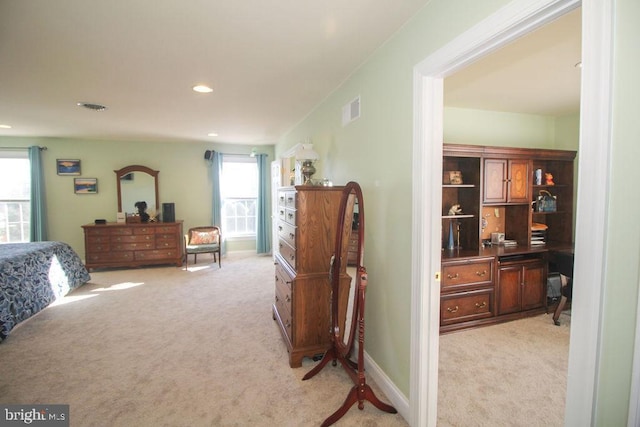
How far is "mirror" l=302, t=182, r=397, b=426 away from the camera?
73.1 inches

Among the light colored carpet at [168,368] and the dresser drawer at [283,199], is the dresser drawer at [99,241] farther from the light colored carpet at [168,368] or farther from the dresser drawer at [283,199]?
the dresser drawer at [283,199]

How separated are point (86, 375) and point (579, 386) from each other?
2.99 m

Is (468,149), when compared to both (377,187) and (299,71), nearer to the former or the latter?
(377,187)

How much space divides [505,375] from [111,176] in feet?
22.0

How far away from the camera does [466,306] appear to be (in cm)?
300

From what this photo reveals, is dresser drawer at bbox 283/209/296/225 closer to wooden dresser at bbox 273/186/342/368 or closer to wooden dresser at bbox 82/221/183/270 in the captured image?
wooden dresser at bbox 273/186/342/368

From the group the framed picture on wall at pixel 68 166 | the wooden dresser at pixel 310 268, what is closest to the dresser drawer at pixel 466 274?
the wooden dresser at pixel 310 268

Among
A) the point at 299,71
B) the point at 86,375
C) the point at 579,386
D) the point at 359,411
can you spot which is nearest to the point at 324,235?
the point at 359,411

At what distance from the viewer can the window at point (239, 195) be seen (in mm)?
6371

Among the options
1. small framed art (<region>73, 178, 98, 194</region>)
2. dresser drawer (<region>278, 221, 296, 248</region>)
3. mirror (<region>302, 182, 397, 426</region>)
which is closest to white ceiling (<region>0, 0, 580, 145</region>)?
mirror (<region>302, 182, 397, 426</region>)

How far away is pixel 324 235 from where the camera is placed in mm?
2393

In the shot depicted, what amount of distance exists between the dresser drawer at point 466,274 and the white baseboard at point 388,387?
109cm

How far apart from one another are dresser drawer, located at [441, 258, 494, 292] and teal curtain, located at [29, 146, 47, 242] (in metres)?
6.64

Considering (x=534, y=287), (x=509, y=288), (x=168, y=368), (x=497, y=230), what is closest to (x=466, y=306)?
(x=509, y=288)
